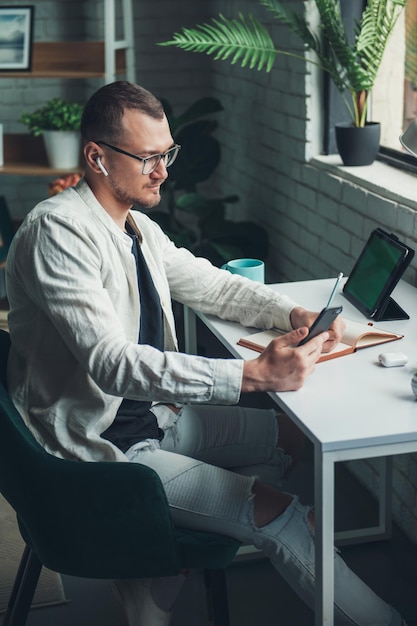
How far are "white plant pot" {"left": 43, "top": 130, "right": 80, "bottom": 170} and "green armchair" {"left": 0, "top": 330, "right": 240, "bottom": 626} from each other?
244cm

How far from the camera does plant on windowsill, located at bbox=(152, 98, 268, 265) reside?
3801 millimetres

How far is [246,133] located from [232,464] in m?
2.31

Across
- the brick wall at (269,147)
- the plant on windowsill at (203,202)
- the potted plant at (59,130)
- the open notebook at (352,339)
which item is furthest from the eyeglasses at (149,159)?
the potted plant at (59,130)

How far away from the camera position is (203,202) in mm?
3936

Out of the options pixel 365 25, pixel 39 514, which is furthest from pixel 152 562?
pixel 365 25

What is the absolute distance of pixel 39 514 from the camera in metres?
1.74

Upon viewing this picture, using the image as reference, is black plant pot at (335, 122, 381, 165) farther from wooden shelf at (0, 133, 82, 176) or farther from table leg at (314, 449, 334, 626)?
wooden shelf at (0, 133, 82, 176)

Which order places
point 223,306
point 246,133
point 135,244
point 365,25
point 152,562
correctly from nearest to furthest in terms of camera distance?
point 152,562
point 135,244
point 223,306
point 365,25
point 246,133

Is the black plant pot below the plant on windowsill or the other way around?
the other way around

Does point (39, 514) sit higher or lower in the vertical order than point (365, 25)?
lower

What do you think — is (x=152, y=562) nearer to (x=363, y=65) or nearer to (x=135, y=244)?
(x=135, y=244)

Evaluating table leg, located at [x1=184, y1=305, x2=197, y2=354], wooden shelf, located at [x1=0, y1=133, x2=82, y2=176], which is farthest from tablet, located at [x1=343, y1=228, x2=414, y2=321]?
wooden shelf, located at [x1=0, y1=133, x2=82, y2=176]

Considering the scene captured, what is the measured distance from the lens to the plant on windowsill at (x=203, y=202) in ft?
12.5

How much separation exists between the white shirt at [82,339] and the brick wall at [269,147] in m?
0.87
